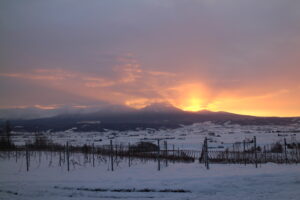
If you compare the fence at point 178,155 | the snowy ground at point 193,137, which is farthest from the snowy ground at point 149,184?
the snowy ground at point 193,137

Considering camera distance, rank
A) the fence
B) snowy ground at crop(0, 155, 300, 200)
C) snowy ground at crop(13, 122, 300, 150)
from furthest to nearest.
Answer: snowy ground at crop(13, 122, 300, 150)
the fence
snowy ground at crop(0, 155, 300, 200)

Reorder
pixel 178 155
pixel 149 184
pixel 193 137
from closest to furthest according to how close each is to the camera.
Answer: pixel 149 184 < pixel 178 155 < pixel 193 137

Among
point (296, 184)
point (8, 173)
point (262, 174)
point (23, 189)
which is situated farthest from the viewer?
point (8, 173)

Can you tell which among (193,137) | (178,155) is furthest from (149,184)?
(193,137)

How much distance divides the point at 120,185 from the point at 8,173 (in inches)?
345

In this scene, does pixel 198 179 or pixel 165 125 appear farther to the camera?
pixel 165 125

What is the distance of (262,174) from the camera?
14.1 meters

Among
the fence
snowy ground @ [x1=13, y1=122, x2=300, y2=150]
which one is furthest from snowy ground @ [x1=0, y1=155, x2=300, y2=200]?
snowy ground @ [x1=13, y1=122, x2=300, y2=150]

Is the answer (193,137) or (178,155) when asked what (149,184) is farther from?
(193,137)

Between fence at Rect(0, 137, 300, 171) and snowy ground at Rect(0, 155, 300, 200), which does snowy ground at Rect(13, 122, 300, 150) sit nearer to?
fence at Rect(0, 137, 300, 171)

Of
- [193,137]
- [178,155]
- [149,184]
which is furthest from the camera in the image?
[193,137]

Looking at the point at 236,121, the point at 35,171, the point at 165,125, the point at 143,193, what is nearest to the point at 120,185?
the point at 143,193

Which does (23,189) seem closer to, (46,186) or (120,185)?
(46,186)

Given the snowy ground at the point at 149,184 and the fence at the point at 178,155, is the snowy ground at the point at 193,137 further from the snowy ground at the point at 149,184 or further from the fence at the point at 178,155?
the snowy ground at the point at 149,184
